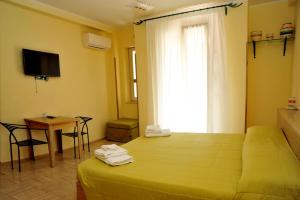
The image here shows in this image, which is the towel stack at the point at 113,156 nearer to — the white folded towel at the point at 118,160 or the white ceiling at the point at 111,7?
the white folded towel at the point at 118,160

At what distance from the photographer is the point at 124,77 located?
16.9 ft

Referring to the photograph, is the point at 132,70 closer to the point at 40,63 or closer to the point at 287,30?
the point at 40,63

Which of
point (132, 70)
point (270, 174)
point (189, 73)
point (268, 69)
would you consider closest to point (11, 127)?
point (132, 70)

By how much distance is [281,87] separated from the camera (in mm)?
3482

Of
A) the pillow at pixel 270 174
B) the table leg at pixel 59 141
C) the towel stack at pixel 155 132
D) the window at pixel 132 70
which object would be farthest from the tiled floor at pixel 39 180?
the window at pixel 132 70

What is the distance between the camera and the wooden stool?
4359 millimetres

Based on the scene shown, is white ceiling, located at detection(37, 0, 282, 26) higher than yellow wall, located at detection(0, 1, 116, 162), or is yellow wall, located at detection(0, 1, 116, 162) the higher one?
white ceiling, located at detection(37, 0, 282, 26)

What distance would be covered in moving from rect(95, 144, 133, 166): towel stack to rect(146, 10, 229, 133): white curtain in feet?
7.09

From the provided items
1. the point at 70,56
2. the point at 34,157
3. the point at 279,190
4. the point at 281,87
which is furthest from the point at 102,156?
the point at 281,87

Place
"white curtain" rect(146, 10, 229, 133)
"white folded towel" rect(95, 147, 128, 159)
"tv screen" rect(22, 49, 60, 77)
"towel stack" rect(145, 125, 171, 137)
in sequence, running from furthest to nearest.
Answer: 1. "white curtain" rect(146, 10, 229, 133)
2. "tv screen" rect(22, 49, 60, 77)
3. "towel stack" rect(145, 125, 171, 137)
4. "white folded towel" rect(95, 147, 128, 159)

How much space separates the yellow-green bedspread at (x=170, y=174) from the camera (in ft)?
4.39

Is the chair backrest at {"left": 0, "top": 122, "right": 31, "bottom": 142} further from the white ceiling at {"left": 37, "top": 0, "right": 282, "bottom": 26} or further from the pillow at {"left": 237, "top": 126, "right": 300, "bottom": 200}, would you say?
the pillow at {"left": 237, "top": 126, "right": 300, "bottom": 200}

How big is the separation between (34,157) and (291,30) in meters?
4.81

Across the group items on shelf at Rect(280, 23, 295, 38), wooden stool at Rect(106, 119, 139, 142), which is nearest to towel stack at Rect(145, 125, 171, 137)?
wooden stool at Rect(106, 119, 139, 142)
